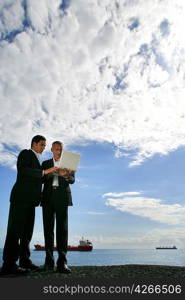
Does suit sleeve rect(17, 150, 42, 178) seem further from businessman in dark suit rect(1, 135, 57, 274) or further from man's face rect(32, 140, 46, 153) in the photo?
man's face rect(32, 140, 46, 153)

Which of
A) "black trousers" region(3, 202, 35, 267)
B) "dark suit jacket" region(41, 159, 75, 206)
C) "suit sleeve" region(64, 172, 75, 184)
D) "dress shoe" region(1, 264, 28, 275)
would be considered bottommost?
"dress shoe" region(1, 264, 28, 275)

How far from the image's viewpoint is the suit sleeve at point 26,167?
6.04 metres

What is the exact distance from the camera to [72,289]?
4.38m

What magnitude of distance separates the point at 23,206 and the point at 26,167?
82cm

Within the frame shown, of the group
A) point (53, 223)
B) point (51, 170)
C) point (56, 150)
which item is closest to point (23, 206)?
point (53, 223)

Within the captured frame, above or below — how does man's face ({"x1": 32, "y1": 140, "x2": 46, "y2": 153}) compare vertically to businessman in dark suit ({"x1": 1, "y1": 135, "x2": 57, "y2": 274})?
above

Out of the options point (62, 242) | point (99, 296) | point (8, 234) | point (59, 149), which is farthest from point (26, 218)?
point (99, 296)

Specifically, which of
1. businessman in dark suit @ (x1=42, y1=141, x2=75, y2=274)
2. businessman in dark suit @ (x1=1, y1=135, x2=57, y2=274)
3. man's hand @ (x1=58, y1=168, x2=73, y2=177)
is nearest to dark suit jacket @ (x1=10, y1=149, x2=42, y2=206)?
businessman in dark suit @ (x1=1, y1=135, x2=57, y2=274)

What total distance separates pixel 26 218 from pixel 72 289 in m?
2.17

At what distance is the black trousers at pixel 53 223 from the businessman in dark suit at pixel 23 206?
293 millimetres

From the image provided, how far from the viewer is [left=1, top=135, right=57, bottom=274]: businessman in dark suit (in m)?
5.76

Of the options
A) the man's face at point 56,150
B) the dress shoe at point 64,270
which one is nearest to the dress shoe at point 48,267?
the dress shoe at point 64,270

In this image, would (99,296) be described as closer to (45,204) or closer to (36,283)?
(36,283)

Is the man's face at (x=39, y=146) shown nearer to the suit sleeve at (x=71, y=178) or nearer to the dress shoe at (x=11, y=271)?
the suit sleeve at (x=71, y=178)
